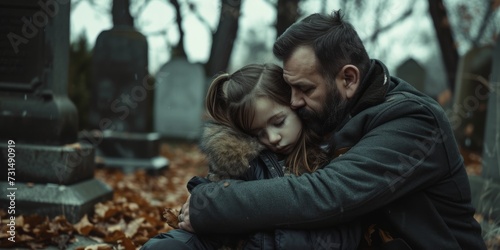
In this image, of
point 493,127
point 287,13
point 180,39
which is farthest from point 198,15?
point 493,127

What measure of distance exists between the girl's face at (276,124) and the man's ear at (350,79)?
0.26 metres

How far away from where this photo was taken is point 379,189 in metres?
2.18

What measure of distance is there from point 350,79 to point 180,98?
1070 centimetres

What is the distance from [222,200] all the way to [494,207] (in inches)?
132

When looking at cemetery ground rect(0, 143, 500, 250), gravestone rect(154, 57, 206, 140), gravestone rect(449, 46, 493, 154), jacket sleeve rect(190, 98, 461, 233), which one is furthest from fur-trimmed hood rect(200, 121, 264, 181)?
gravestone rect(154, 57, 206, 140)

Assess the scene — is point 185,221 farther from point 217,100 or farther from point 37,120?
point 37,120

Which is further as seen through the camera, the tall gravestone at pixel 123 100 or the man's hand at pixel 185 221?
the tall gravestone at pixel 123 100

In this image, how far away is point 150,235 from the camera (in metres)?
3.76

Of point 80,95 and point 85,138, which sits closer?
point 85,138

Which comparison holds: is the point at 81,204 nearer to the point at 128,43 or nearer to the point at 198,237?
the point at 198,237

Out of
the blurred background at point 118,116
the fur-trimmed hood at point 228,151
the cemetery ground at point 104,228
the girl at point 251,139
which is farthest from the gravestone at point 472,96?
the fur-trimmed hood at point 228,151

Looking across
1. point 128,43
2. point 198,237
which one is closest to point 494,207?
point 198,237

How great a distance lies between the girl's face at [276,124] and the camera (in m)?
2.49

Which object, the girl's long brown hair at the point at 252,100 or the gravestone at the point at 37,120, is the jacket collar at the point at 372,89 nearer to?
the girl's long brown hair at the point at 252,100
